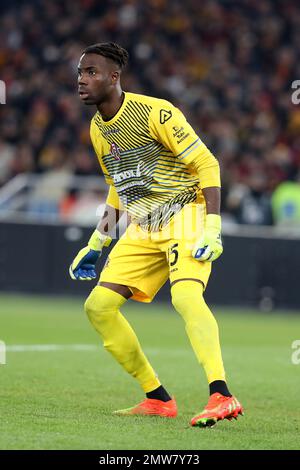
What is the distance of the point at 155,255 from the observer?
6.56 metres

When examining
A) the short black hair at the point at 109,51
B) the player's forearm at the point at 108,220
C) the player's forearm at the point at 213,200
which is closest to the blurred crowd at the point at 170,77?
the player's forearm at the point at 108,220

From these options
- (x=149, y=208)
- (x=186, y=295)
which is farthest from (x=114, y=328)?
(x=149, y=208)

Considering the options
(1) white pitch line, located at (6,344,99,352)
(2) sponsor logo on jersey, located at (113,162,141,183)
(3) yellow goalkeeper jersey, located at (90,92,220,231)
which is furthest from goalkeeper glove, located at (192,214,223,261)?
(1) white pitch line, located at (6,344,99,352)

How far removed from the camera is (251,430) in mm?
6008

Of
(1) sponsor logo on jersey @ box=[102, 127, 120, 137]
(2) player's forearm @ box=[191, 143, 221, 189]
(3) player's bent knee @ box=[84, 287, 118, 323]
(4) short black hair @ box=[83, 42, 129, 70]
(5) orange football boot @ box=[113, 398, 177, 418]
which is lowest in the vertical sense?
(5) orange football boot @ box=[113, 398, 177, 418]

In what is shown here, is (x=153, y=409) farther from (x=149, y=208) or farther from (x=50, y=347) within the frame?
(x=50, y=347)

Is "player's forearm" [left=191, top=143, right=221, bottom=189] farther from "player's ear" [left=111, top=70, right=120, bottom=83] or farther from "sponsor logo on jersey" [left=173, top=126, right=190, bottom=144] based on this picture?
"player's ear" [left=111, top=70, right=120, bottom=83]

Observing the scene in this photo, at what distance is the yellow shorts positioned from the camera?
20.6 feet

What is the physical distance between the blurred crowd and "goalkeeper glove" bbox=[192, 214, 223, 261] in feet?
33.7

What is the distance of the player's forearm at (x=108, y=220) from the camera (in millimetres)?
6879

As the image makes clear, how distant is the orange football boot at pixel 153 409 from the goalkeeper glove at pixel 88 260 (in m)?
0.91

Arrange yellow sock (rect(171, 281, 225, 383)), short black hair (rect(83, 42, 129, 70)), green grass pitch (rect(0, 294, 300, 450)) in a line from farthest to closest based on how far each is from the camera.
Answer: short black hair (rect(83, 42, 129, 70))
yellow sock (rect(171, 281, 225, 383))
green grass pitch (rect(0, 294, 300, 450))
